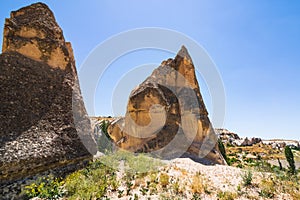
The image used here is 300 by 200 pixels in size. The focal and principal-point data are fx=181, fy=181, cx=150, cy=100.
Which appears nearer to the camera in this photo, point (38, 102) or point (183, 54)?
point (38, 102)

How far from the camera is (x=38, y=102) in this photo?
9.18m

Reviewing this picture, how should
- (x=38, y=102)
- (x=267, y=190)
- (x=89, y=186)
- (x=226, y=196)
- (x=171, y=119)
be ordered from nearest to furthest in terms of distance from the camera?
(x=226, y=196) < (x=89, y=186) < (x=267, y=190) < (x=38, y=102) < (x=171, y=119)

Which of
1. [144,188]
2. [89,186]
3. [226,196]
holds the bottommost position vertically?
[226,196]

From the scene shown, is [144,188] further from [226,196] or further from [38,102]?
[38,102]

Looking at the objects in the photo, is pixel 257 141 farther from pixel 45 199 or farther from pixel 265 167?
pixel 45 199

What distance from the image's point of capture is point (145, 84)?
65.6ft

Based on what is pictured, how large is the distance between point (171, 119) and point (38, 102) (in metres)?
12.6

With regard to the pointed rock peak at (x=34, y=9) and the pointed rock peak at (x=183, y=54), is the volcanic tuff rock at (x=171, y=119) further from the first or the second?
the pointed rock peak at (x=34, y=9)

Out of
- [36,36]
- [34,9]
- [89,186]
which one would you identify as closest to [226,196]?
[89,186]

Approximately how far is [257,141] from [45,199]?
94502 mm

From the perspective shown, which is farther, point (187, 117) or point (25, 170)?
point (187, 117)

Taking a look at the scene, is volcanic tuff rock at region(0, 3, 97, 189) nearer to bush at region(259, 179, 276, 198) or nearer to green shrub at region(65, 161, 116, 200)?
green shrub at region(65, 161, 116, 200)

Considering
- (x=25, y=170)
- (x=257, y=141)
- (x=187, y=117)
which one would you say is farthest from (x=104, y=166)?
(x=257, y=141)

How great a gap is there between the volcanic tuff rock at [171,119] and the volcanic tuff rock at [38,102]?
8.66m
